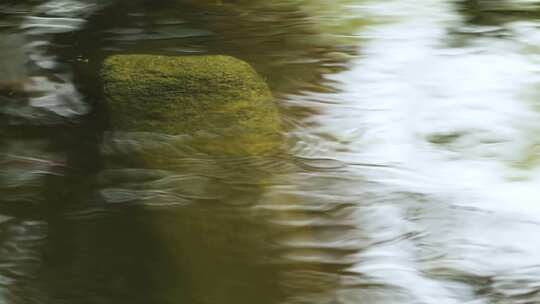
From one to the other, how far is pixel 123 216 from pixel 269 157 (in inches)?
24.1

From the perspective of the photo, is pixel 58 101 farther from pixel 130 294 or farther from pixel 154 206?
pixel 130 294

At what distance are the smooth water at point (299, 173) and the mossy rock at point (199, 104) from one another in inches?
2.8

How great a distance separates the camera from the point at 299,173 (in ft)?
8.33

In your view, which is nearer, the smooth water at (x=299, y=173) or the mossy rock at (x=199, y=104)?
the smooth water at (x=299, y=173)

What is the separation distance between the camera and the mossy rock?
267 cm

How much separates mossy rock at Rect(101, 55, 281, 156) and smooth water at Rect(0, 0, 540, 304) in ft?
0.23

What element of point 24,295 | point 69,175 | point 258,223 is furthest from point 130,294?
point 69,175

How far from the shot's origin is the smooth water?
2080 millimetres

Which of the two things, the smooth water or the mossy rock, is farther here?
the mossy rock

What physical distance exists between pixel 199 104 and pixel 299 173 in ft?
1.74

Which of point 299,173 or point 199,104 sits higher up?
point 199,104

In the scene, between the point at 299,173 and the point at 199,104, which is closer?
the point at 299,173

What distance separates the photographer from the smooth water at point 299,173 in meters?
2.08

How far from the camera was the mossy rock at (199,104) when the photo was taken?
2.67 metres
